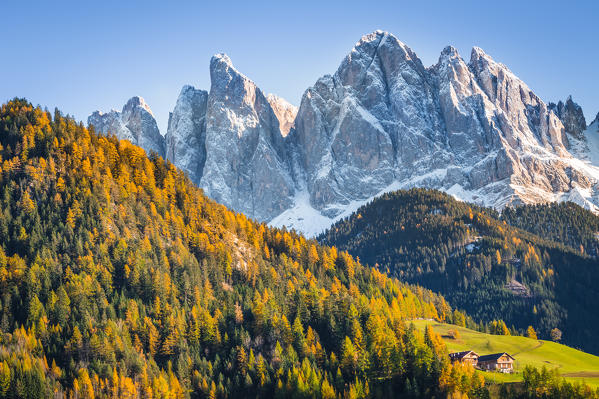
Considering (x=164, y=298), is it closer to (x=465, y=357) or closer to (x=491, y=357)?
(x=465, y=357)

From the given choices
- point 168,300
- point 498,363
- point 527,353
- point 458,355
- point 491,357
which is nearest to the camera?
point 498,363

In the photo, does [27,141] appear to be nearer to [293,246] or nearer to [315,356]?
[293,246]

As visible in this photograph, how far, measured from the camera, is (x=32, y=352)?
107 m

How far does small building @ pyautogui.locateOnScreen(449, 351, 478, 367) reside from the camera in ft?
384

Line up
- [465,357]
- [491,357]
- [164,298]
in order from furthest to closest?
1. [164,298]
2. [491,357]
3. [465,357]

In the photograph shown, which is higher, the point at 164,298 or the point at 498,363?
the point at 164,298

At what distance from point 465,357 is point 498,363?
5.88 m

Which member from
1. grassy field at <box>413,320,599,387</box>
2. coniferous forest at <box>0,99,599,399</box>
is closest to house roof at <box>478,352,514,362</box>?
grassy field at <box>413,320,599,387</box>

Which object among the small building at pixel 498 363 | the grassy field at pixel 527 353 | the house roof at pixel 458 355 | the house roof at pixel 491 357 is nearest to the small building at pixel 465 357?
the house roof at pixel 458 355

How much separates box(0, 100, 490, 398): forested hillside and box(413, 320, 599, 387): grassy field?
455 inches

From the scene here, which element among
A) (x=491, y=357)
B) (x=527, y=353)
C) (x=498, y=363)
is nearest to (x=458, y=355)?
(x=491, y=357)

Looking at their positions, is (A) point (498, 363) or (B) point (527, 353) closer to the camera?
(A) point (498, 363)

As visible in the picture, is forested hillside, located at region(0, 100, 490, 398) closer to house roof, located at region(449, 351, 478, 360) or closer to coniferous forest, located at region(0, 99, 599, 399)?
coniferous forest, located at region(0, 99, 599, 399)

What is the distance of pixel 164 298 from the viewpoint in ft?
432
